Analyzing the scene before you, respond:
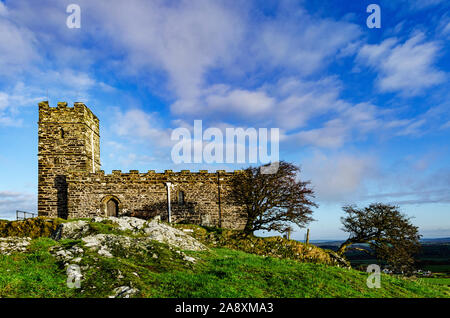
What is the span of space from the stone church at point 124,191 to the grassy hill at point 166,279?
51.3ft

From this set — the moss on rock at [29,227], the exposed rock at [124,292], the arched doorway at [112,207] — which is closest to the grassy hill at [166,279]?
the exposed rock at [124,292]

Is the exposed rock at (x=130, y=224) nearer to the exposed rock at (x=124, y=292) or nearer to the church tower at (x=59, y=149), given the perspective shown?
the exposed rock at (x=124, y=292)

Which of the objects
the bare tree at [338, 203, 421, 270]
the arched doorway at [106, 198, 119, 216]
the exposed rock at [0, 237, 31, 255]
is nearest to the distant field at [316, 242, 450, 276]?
the bare tree at [338, 203, 421, 270]

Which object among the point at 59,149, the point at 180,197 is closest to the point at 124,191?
the point at 180,197

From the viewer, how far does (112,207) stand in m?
26.5

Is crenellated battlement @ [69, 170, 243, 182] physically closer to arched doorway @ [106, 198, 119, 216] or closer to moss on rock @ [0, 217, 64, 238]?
arched doorway @ [106, 198, 119, 216]

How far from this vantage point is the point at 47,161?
91.6ft

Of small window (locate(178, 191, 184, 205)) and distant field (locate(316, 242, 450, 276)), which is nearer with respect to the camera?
small window (locate(178, 191, 184, 205))

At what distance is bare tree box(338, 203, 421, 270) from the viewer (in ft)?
81.5

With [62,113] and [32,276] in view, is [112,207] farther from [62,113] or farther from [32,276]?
[32,276]

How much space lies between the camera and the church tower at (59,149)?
2731 cm
